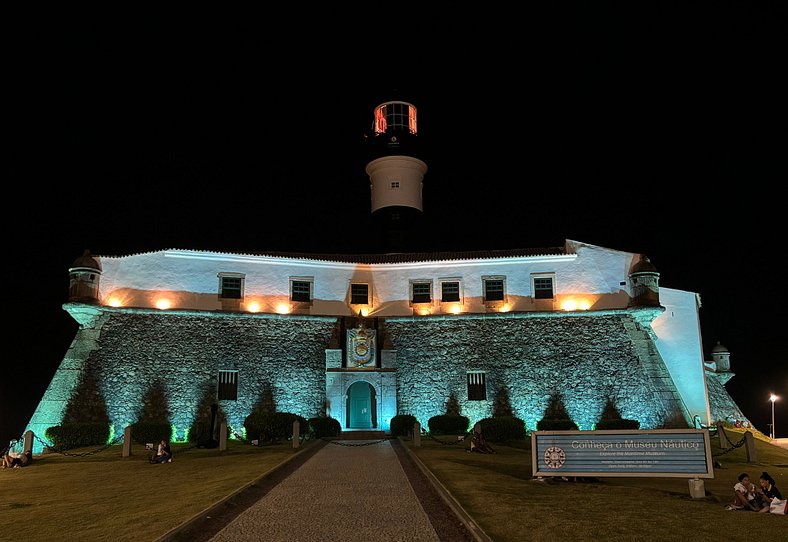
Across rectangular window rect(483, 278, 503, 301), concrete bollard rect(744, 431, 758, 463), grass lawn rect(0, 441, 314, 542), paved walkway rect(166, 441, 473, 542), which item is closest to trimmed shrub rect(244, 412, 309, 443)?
grass lawn rect(0, 441, 314, 542)

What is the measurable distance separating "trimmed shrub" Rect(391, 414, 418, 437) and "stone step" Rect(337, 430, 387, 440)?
54 cm

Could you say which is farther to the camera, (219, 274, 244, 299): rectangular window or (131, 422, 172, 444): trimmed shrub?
(219, 274, 244, 299): rectangular window

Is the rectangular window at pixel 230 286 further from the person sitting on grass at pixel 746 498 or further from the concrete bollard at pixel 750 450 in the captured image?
the person sitting on grass at pixel 746 498

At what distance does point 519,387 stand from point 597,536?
78.2ft

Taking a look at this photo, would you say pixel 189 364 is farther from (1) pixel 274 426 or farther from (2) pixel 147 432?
(1) pixel 274 426

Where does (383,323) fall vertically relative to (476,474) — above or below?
above

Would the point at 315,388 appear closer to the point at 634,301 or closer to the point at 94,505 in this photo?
the point at 634,301

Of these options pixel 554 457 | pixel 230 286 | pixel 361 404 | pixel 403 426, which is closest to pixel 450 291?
pixel 361 404

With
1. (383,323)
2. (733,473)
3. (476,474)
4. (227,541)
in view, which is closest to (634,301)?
(383,323)

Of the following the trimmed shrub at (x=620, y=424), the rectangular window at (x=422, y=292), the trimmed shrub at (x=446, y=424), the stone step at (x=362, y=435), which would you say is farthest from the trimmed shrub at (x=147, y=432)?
the trimmed shrub at (x=620, y=424)

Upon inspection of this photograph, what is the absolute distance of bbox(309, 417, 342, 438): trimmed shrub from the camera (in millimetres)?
29938

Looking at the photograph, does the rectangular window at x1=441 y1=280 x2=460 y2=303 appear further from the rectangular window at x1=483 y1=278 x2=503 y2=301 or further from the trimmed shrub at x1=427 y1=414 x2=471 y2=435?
the trimmed shrub at x1=427 y1=414 x2=471 y2=435

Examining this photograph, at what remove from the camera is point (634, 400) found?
3325cm

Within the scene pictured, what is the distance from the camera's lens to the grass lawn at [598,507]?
1092 centimetres
